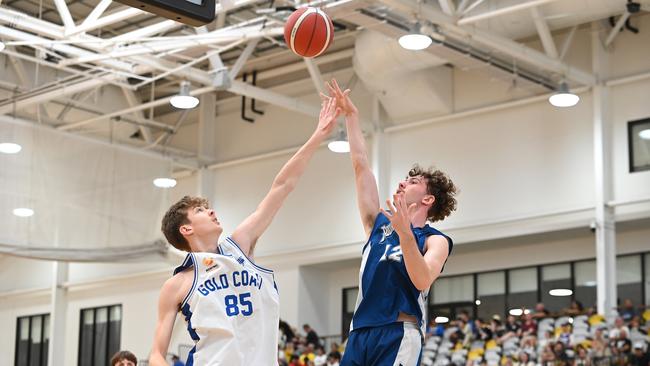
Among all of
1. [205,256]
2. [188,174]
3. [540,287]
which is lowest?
[205,256]

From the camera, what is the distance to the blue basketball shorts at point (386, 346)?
571 centimetres

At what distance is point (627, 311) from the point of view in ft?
70.4

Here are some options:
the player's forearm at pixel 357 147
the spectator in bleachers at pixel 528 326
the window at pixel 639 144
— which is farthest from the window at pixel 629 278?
the player's forearm at pixel 357 147

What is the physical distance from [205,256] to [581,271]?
1957 cm

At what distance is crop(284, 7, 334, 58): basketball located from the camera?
1036 cm

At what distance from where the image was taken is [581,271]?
78.4 feet

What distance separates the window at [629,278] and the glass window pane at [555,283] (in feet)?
3.70

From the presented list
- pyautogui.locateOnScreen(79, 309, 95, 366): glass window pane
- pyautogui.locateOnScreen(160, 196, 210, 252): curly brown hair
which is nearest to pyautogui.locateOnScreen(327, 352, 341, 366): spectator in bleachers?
pyautogui.locateOnScreen(79, 309, 95, 366): glass window pane

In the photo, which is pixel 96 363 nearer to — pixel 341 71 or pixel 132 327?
pixel 132 327

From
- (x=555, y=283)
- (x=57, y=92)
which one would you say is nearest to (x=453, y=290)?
(x=555, y=283)

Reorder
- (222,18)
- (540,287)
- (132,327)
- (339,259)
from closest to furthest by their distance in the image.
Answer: (222,18) → (540,287) → (339,259) → (132,327)

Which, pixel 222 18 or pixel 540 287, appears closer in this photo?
pixel 222 18

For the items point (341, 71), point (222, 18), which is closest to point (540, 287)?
point (341, 71)

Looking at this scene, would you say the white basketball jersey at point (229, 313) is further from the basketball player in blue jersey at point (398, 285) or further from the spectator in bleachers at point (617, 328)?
the spectator in bleachers at point (617, 328)
